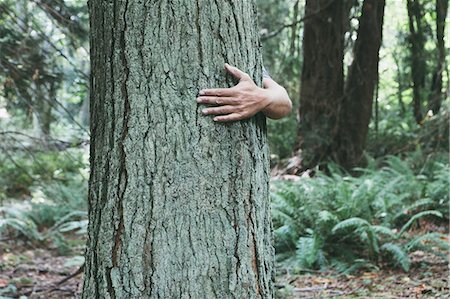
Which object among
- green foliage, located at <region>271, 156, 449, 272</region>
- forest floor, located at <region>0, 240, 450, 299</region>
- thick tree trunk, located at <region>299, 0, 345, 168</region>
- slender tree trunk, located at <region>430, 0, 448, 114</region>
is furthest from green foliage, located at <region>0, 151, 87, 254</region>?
slender tree trunk, located at <region>430, 0, 448, 114</region>

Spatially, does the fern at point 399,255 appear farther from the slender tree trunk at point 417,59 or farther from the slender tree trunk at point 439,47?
the slender tree trunk at point 417,59

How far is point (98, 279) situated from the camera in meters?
2.46

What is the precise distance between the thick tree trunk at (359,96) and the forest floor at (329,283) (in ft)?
14.5

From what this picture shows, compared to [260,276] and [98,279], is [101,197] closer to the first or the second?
[98,279]

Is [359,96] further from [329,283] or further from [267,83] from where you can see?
[267,83]

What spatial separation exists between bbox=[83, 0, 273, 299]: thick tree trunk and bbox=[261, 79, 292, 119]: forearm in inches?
8.2

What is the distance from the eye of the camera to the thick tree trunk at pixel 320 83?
10.0 meters

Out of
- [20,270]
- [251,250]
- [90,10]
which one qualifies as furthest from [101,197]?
[20,270]

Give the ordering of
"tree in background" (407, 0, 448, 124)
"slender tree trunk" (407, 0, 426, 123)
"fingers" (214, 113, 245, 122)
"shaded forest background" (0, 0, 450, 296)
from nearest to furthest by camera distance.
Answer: "fingers" (214, 113, 245, 122)
"shaded forest background" (0, 0, 450, 296)
"tree in background" (407, 0, 448, 124)
"slender tree trunk" (407, 0, 426, 123)

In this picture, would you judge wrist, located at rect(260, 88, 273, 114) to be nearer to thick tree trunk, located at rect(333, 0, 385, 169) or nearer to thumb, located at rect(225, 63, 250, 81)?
thumb, located at rect(225, 63, 250, 81)

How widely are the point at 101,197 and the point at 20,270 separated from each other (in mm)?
4486

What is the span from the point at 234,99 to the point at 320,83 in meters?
8.01

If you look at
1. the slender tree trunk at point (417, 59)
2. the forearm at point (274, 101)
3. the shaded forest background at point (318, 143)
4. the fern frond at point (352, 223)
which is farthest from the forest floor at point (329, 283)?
the slender tree trunk at point (417, 59)

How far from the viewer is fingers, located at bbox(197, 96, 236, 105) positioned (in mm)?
2461
